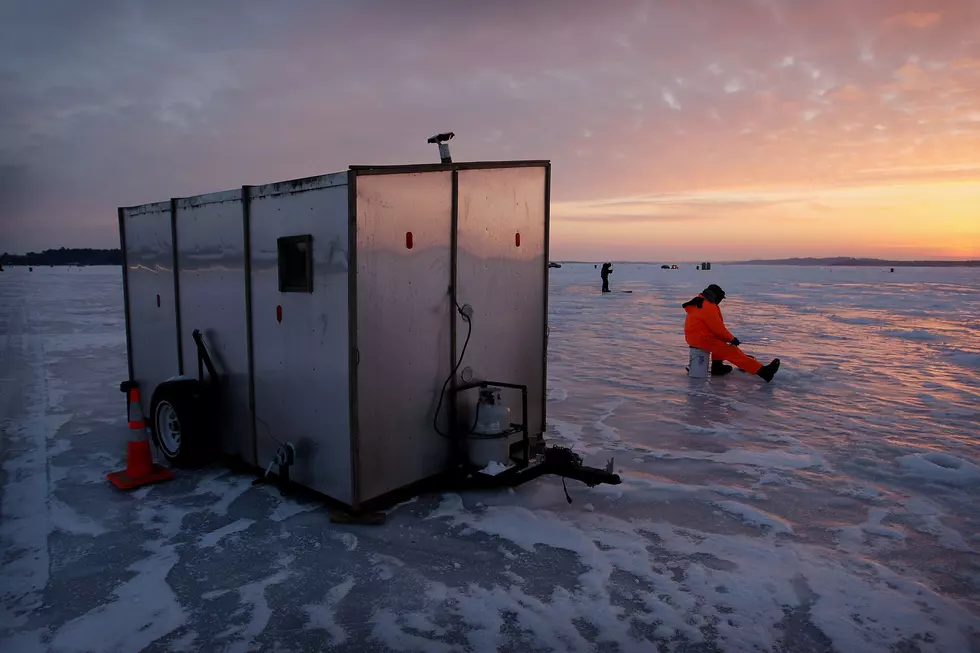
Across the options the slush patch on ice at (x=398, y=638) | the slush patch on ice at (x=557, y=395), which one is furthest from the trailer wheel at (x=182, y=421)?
the slush patch on ice at (x=557, y=395)

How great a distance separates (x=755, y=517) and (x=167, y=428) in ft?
18.1

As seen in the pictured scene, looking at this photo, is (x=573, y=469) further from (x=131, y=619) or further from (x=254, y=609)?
(x=131, y=619)

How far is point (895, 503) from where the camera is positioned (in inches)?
197

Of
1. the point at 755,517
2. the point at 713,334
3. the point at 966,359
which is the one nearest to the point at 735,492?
the point at 755,517

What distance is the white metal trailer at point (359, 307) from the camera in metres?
4.48

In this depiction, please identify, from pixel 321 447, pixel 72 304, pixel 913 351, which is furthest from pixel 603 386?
pixel 72 304

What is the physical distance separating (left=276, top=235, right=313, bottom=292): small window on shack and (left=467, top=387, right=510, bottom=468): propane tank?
1767mm

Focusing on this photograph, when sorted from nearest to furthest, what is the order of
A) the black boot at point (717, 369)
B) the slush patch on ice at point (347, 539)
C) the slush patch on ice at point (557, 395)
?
the slush patch on ice at point (347, 539)
the slush patch on ice at point (557, 395)
the black boot at point (717, 369)

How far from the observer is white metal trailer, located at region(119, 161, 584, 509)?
448 cm

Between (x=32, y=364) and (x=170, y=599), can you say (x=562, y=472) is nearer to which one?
(x=170, y=599)

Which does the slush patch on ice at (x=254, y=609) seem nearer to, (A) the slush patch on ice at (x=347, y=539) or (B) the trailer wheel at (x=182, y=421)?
(A) the slush patch on ice at (x=347, y=539)

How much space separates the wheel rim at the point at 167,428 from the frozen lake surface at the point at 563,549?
423 mm

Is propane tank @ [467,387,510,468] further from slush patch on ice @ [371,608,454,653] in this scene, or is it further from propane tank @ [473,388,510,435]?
slush patch on ice @ [371,608,454,653]

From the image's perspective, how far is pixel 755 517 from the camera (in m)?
4.73
